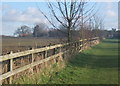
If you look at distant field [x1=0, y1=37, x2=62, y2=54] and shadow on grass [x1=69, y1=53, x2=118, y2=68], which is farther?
shadow on grass [x1=69, y1=53, x2=118, y2=68]

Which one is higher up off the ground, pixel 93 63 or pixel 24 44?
pixel 24 44

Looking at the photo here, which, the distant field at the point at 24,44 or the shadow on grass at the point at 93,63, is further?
the shadow on grass at the point at 93,63

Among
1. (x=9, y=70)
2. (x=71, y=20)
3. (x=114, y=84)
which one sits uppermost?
(x=71, y=20)

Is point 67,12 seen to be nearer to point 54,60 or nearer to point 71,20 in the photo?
point 71,20

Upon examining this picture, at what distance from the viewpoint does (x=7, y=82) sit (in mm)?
7641

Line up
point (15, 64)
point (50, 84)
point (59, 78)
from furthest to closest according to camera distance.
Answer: point (59, 78) < point (50, 84) < point (15, 64)

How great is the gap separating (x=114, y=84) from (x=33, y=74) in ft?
10.1

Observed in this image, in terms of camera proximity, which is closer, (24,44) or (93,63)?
(93,63)

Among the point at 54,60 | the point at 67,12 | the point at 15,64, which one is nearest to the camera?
the point at 15,64

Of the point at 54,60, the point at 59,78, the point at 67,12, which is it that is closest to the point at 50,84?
the point at 59,78

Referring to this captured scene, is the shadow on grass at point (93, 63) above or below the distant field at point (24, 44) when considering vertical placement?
below

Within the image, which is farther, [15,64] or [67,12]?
[67,12]

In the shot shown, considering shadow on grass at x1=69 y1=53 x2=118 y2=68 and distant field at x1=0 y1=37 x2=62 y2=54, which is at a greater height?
distant field at x1=0 y1=37 x2=62 y2=54

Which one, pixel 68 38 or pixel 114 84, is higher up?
pixel 68 38
